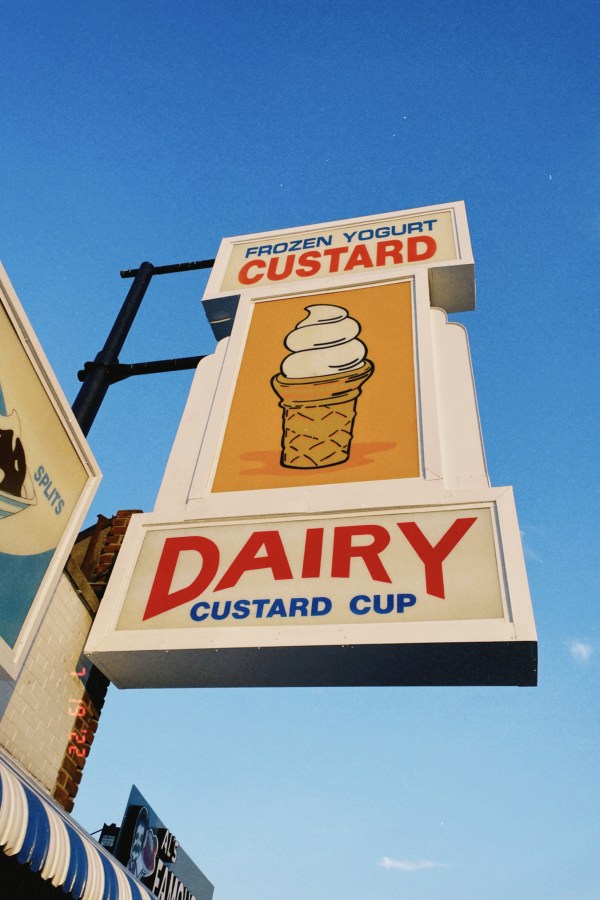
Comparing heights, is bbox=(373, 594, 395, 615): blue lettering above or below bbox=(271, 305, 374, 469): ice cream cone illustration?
below

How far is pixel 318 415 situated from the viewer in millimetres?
6730

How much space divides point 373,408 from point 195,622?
8.81ft

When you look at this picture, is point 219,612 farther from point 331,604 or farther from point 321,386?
point 321,386

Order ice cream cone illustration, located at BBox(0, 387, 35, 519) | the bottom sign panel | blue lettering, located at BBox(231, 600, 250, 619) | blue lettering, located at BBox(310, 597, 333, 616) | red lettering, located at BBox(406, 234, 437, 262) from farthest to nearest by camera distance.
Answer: red lettering, located at BBox(406, 234, 437, 262), blue lettering, located at BBox(231, 600, 250, 619), blue lettering, located at BBox(310, 597, 333, 616), the bottom sign panel, ice cream cone illustration, located at BBox(0, 387, 35, 519)

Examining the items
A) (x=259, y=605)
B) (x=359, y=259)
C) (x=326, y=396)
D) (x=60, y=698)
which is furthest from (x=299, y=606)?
(x=359, y=259)

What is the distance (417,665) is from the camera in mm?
4777

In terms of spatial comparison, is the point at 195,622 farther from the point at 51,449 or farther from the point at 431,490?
the point at 431,490

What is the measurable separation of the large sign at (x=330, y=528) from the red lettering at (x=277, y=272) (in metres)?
1.26

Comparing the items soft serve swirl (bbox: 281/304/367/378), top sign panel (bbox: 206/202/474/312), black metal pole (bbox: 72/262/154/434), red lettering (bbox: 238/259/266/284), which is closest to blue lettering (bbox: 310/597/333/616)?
black metal pole (bbox: 72/262/154/434)

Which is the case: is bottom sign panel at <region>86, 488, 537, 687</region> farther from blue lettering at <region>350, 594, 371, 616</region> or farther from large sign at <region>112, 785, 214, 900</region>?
large sign at <region>112, 785, 214, 900</region>

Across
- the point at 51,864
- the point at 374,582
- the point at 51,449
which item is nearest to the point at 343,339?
the point at 374,582

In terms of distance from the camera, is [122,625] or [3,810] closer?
[3,810]

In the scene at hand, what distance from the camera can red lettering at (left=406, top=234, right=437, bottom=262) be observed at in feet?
28.5

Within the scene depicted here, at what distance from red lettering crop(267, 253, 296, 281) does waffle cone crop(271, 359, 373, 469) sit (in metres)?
2.33
